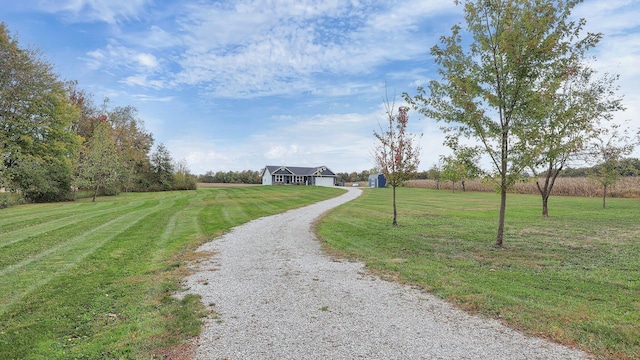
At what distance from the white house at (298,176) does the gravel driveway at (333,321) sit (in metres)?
64.3

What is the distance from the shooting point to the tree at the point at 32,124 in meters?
24.4

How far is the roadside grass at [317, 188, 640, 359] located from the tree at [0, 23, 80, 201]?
26.5 metres

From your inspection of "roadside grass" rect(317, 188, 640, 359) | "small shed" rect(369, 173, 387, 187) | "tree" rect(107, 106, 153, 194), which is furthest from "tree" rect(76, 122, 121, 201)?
"small shed" rect(369, 173, 387, 187)

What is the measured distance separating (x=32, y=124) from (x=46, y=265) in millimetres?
25883

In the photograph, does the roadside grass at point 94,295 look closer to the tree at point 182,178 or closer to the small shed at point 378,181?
the tree at point 182,178

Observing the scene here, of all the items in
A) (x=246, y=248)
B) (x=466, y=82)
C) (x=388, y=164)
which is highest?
(x=466, y=82)

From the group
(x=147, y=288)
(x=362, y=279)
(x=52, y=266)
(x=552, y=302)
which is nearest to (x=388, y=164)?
(x=362, y=279)

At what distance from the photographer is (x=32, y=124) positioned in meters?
26.1

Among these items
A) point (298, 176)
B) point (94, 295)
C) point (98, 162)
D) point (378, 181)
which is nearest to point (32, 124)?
point (98, 162)

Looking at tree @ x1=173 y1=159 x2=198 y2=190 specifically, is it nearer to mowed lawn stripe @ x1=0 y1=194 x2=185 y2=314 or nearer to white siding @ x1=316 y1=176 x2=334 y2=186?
white siding @ x1=316 y1=176 x2=334 y2=186

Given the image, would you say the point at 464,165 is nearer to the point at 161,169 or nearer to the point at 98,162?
the point at 98,162

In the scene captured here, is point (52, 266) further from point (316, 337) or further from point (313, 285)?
point (316, 337)

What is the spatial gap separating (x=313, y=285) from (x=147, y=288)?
3148mm

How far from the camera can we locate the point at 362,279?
675 cm
